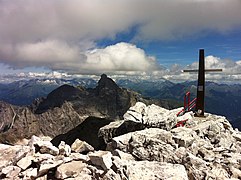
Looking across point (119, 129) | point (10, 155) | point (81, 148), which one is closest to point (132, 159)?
point (81, 148)

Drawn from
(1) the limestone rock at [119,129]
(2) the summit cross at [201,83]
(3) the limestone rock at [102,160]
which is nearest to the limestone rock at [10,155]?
(3) the limestone rock at [102,160]

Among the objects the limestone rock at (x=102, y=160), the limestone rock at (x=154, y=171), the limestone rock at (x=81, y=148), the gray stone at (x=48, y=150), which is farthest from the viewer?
the limestone rock at (x=81, y=148)

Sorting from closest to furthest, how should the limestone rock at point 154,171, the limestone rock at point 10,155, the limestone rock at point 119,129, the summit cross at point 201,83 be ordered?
the limestone rock at point 154,171 → the limestone rock at point 10,155 → the limestone rock at point 119,129 → the summit cross at point 201,83

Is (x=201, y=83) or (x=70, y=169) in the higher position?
(x=201, y=83)

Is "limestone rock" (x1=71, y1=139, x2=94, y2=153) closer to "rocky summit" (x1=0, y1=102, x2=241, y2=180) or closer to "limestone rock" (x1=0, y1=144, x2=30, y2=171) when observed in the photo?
"rocky summit" (x1=0, y1=102, x2=241, y2=180)

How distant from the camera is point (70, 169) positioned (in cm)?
1013

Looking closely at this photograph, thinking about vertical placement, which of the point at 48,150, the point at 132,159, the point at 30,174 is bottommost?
the point at 132,159

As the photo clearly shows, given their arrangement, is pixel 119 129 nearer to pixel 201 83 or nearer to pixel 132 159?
pixel 132 159

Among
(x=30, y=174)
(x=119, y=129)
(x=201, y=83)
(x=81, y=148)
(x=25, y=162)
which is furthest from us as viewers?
(x=201, y=83)

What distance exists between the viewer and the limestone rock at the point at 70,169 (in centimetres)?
970

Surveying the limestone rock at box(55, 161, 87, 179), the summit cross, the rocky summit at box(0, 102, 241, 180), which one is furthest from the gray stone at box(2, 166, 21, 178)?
the summit cross

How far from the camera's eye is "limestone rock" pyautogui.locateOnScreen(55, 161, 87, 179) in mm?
9695

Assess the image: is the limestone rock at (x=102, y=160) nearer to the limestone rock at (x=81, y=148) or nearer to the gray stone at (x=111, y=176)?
the gray stone at (x=111, y=176)

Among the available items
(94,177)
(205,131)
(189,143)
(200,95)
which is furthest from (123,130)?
(200,95)
